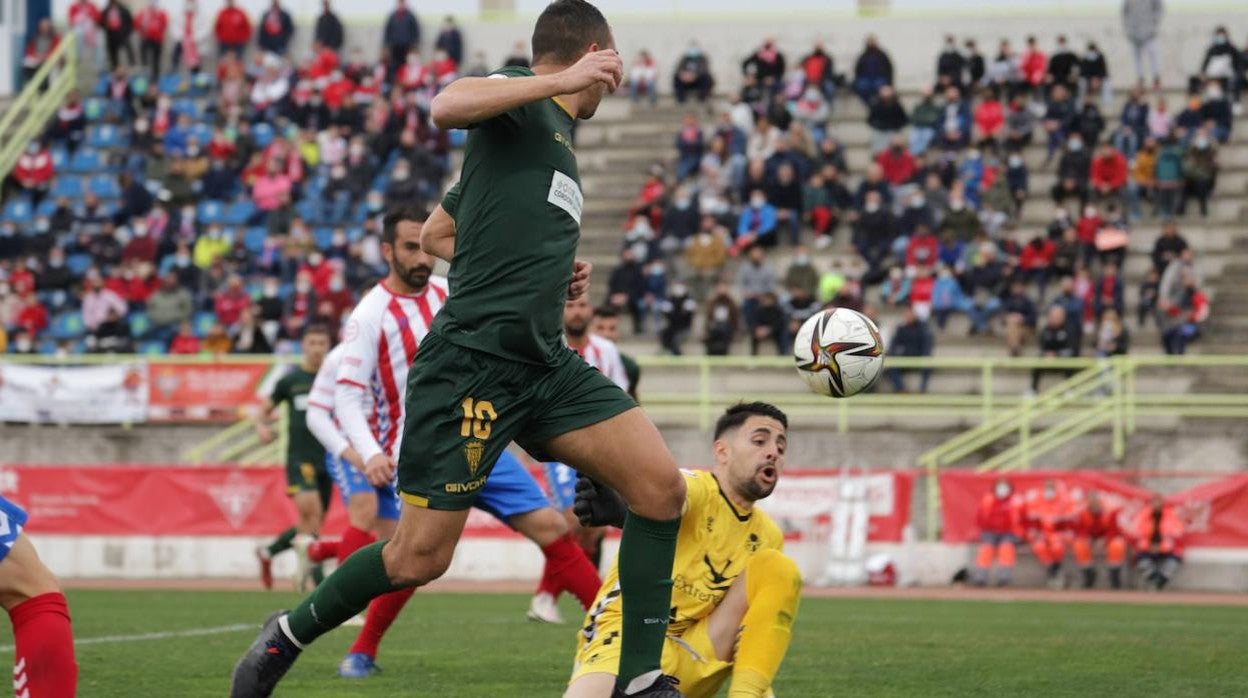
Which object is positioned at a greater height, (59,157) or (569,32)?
(59,157)

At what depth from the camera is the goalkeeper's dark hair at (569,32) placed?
689cm

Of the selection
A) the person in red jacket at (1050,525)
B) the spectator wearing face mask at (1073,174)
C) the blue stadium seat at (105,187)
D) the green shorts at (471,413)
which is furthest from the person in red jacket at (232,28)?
the green shorts at (471,413)

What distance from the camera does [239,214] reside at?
1268 inches

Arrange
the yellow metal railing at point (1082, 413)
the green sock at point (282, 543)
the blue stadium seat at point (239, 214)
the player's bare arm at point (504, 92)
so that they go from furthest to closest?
the blue stadium seat at point (239, 214)
the yellow metal railing at point (1082, 413)
the green sock at point (282, 543)
the player's bare arm at point (504, 92)

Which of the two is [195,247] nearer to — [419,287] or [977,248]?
[977,248]

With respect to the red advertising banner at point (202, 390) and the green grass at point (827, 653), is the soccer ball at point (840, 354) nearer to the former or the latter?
the green grass at point (827, 653)

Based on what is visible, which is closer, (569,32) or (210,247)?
(569,32)

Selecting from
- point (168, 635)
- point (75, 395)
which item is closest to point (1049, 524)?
point (168, 635)

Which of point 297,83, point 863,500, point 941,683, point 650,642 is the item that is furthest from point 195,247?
point 650,642

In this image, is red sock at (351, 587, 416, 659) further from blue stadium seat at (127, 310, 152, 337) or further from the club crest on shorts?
blue stadium seat at (127, 310, 152, 337)

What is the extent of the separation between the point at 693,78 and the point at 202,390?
1147cm

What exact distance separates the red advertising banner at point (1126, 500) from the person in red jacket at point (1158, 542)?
0.12m

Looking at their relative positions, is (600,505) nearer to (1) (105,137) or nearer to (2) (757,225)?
(2) (757,225)

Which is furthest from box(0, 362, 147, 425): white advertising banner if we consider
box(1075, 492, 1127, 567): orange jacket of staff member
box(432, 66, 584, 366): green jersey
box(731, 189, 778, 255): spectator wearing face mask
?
box(432, 66, 584, 366): green jersey
